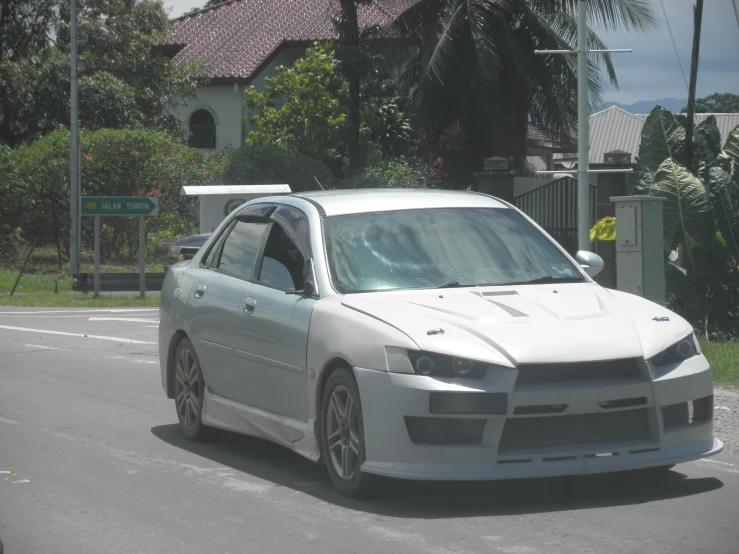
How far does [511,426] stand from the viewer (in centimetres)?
611

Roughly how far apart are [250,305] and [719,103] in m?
127

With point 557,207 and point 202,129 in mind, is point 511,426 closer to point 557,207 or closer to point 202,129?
point 557,207

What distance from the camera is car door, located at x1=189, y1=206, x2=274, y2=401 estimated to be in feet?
26.1

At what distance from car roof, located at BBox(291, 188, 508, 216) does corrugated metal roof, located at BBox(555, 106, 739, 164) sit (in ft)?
203

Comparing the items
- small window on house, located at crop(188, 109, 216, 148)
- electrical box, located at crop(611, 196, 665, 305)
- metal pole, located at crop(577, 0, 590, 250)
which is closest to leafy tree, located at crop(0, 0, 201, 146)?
small window on house, located at crop(188, 109, 216, 148)

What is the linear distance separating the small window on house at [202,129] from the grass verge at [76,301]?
73.5 feet

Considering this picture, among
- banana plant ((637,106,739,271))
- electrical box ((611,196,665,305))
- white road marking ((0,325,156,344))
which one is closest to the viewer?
electrical box ((611,196,665,305))

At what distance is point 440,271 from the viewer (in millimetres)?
7270

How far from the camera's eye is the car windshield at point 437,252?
284 inches

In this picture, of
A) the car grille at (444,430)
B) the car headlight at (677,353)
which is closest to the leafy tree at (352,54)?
the car headlight at (677,353)

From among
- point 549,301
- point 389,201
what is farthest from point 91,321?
point 549,301

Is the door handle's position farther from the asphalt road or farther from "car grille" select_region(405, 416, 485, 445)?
"car grille" select_region(405, 416, 485, 445)

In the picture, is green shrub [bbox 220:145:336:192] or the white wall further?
the white wall

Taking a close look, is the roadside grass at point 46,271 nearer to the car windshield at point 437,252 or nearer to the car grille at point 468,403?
the car windshield at point 437,252
